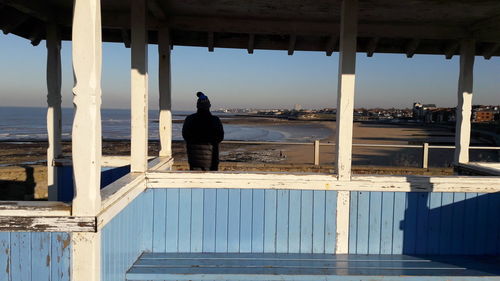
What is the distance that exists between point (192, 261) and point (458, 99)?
4.23m

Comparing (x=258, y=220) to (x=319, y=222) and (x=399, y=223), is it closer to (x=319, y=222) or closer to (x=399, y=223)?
(x=319, y=222)

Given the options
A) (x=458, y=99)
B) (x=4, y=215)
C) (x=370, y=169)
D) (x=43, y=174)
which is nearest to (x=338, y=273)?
(x=4, y=215)

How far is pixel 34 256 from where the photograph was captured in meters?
2.31

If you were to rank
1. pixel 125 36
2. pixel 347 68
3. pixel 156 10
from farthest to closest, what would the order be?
pixel 125 36, pixel 156 10, pixel 347 68

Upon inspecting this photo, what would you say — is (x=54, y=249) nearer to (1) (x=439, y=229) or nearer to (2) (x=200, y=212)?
(2) (x=200, y=212)

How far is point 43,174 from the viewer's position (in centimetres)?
790

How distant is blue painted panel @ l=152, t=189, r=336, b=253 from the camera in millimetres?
3713

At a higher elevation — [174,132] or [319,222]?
[319,222]

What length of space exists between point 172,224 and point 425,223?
2692 mm

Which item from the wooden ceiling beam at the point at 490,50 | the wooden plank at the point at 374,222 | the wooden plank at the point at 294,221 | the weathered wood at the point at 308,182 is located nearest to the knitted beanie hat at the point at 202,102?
the weathered wood at the point at 308,182

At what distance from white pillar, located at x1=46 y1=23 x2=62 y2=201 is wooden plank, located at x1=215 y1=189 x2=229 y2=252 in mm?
2662

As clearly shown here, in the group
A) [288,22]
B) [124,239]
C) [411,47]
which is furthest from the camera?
[411,47]

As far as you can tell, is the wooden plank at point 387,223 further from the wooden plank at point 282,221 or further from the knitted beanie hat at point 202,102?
the knitted beanie hat at point 202,102

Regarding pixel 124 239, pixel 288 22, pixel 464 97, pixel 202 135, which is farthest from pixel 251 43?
pixel 124 239
